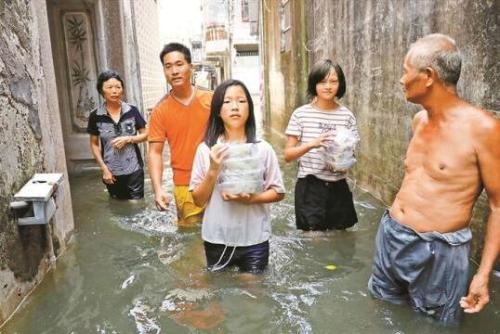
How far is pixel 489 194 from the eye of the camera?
233 centimetres

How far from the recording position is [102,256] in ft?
14.1

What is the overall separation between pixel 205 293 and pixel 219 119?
4.18ft

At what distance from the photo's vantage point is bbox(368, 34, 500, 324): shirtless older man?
2.30 meters

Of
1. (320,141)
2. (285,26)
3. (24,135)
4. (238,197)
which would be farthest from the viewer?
(285,26)

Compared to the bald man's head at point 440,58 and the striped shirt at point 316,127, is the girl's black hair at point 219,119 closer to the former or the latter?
the striped shirt at point 316,127

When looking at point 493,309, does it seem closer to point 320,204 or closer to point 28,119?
point 320,204

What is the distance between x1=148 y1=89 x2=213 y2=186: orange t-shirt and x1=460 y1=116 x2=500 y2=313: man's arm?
2.26 m

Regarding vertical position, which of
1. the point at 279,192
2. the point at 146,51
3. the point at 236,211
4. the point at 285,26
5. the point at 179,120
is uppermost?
the point at 285,26

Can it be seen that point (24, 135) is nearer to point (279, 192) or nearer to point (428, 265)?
point (279, 192)

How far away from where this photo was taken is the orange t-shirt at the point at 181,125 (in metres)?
3.89

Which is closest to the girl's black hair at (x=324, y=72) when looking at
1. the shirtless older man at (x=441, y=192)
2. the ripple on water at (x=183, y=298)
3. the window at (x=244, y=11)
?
the shirtless older man at (x=441, y=192)

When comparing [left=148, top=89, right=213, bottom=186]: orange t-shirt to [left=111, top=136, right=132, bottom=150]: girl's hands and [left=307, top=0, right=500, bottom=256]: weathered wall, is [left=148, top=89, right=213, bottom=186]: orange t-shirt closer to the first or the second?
[left=111, top=136, right=132, bottom=150]: girl's hands

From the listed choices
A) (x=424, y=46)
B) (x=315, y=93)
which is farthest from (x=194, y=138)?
(x=424, y=46)

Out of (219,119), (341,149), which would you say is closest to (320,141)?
(341,149)
